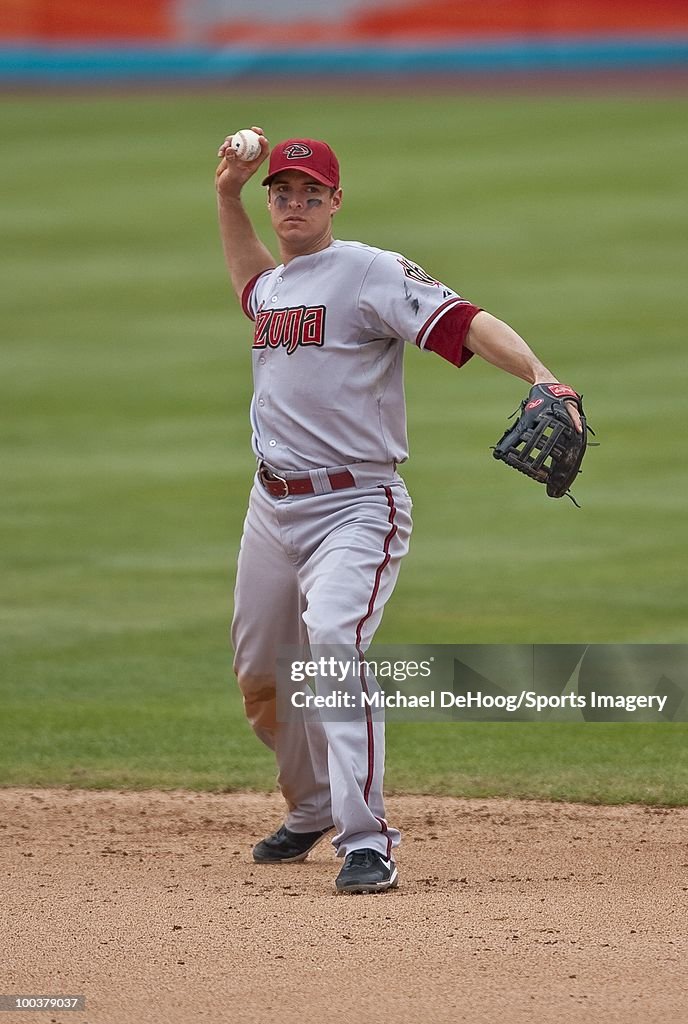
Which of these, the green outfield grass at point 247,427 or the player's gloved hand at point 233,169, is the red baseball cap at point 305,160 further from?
the green outfield grass at point 247,427

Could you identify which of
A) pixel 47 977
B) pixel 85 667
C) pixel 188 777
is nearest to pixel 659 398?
pixel 85 667

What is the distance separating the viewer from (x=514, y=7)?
22.8 metres

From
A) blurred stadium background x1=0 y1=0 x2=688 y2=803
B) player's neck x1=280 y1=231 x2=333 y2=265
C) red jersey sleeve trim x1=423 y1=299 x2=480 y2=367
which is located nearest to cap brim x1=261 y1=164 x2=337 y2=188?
player's neck x1=280 y1=231 x2=333 y2=265

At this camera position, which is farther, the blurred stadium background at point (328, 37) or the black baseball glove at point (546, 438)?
the blurred stadium background at point (328, 37)

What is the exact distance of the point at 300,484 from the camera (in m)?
4.71

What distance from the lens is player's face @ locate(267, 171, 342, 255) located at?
4793mm

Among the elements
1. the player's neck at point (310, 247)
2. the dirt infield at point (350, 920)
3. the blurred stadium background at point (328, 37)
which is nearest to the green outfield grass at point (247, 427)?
the dirt infield at point (350, 920)

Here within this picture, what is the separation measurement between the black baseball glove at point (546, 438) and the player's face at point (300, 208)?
83 centimetres

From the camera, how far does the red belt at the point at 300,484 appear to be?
469 cm

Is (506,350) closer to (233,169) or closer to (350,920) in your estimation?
(233,169)

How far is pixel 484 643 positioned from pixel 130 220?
1382cm

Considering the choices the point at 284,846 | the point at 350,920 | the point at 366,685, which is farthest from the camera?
the point at 284,846

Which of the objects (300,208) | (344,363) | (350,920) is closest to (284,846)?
(350,920)
